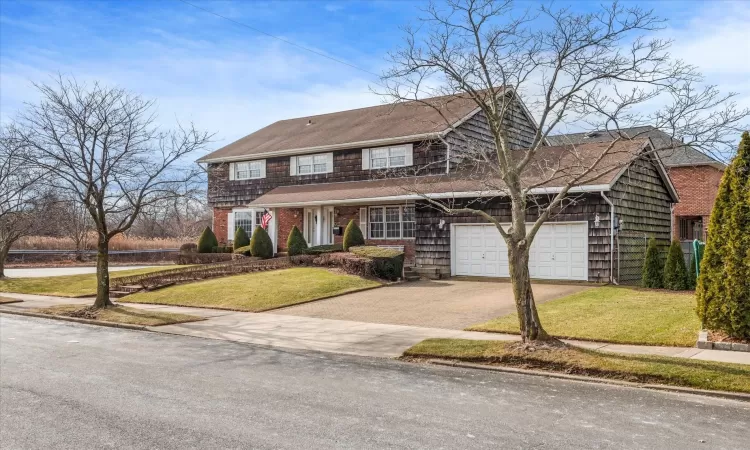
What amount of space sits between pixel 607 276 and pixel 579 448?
1512 centimetres

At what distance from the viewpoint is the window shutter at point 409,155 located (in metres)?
26.2

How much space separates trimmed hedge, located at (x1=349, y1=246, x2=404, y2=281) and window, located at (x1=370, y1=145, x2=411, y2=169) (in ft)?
17.3

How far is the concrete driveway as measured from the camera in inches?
575

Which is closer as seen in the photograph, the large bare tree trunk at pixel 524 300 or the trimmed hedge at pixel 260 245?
the large bare tree trunk at pixel 524 300

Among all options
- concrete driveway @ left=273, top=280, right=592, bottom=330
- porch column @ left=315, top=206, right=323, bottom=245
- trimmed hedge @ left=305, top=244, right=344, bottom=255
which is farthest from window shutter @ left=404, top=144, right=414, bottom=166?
concrete driveway @ left=273, top=280, right=592, bottom=330

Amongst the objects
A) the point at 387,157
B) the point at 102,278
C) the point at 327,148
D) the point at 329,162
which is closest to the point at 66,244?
the point at 329,162

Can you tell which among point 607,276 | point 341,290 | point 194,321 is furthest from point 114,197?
point 607,276

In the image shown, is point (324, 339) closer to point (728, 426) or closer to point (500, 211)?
point (728, 426)

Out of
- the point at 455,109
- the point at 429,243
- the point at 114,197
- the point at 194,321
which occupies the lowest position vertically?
the point at 194,321

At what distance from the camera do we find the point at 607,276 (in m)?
19.8

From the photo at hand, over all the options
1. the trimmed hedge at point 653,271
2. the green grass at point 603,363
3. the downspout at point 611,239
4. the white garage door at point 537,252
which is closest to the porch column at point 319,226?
the white garage door at point 537,252

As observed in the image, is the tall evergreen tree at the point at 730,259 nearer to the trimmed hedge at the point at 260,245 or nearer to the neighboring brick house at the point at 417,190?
the neighboring brick house at the point at 417,190

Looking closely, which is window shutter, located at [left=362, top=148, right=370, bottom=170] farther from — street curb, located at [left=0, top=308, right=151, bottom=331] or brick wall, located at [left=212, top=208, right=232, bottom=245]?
street curb, located at [left=0, top=308, right=151, bottom=331]

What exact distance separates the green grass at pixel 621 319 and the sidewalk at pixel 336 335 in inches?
18.7
